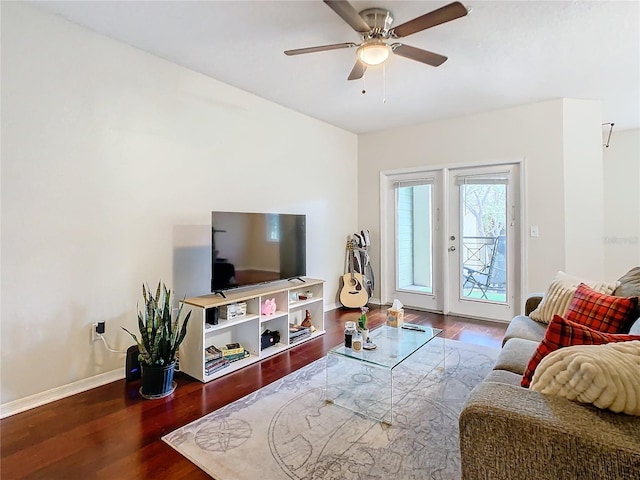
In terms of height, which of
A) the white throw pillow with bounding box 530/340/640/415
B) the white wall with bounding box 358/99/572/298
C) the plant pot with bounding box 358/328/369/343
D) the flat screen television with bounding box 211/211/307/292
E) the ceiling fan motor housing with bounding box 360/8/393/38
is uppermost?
the ceiling fan motor housing with bounding box 360/8/393/38

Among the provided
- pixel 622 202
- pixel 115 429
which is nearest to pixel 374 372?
pixel 115 429

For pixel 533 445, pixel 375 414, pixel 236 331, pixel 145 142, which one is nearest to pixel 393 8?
pixel 145 142

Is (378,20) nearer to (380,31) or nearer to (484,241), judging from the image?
(380,31)

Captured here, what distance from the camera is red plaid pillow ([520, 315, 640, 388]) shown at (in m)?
1.24

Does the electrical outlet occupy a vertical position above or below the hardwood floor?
above

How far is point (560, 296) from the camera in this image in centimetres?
240

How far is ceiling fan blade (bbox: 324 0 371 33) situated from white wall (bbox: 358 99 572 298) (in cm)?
271

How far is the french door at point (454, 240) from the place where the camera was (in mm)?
4164

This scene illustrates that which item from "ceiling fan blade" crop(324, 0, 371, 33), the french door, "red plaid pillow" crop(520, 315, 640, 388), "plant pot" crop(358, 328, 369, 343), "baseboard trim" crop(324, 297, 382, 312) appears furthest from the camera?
"baseboard trim" crop(324, 297, 382, 312)

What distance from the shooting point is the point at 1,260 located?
2090 millimetres

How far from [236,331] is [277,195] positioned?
5.21 feet

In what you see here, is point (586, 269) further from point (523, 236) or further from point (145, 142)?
point (145, 142)

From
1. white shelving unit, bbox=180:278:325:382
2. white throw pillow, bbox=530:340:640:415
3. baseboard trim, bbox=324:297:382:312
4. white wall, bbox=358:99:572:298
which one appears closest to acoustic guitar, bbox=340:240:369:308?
baseboard trim, bbox=324:297:382:312

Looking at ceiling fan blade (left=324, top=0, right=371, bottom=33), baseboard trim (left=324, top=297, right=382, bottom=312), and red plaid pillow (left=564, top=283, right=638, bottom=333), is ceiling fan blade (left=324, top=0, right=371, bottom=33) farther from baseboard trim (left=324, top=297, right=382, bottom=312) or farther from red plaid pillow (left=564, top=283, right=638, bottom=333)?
baseboard trim (left=324, top=297, right=382, bottom=312)
